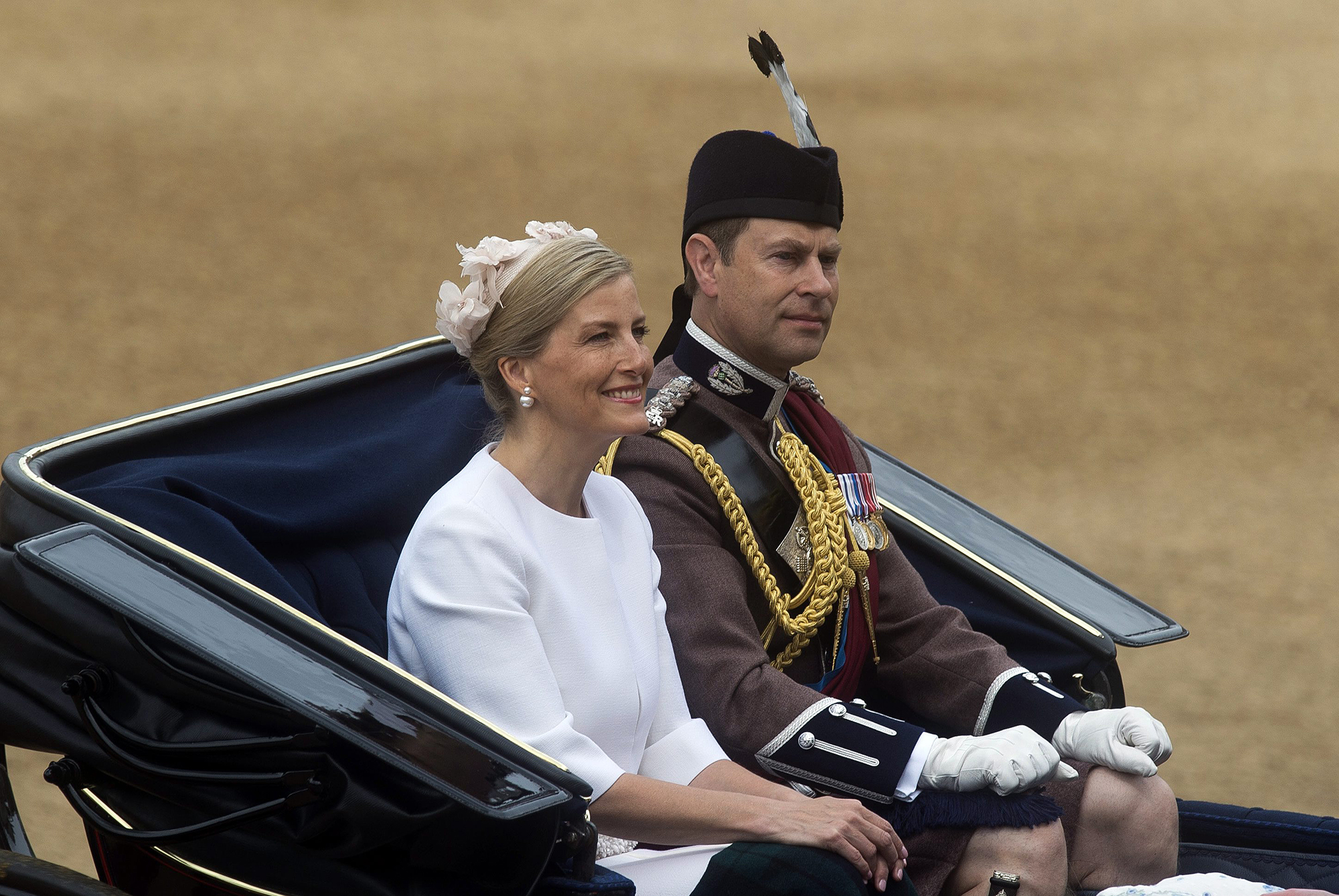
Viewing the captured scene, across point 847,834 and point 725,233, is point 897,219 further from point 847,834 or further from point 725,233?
point 847,834

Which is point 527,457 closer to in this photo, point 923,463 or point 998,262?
point 923,463

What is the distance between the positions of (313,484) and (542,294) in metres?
0.49

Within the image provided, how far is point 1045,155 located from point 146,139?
566cm

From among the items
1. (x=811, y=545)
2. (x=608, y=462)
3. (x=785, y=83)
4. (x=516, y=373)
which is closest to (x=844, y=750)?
(x=811, y=545)

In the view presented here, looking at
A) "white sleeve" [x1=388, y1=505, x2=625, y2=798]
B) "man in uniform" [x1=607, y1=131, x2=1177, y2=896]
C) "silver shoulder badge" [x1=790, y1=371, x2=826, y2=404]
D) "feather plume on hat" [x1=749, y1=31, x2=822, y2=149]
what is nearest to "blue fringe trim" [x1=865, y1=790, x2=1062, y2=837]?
"man in uniform" [x1=607, y1=131, x2=1177, y2=896]

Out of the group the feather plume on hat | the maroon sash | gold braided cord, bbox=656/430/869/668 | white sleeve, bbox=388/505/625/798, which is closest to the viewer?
white sleeve, bbox=388/505/625/798

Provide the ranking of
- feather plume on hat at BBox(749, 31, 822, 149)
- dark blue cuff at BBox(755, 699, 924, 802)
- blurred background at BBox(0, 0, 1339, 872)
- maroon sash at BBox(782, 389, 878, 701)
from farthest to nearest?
1. blurred background at BBox(0, 0, 1339, 872)
2. feather plume on hat at BBox(749, 31, 822, 149)
3. maroon sash at BBox(782, 389, 878, 701)
4. dark blue cuff at BBox(755, 699, 924, 802)

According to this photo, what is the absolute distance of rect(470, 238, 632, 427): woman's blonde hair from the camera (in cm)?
186

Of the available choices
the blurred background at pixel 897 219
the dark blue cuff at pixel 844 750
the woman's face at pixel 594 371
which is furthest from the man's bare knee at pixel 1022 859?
the blurred background at pixel 897 219

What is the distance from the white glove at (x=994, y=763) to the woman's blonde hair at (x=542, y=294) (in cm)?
72

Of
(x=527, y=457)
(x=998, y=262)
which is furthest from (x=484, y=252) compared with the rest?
(x=998, y=262)

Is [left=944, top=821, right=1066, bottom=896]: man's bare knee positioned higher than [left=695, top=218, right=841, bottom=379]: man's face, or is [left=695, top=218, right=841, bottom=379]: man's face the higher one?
[left=695, top=218, right=841, bottom=379]: man's face

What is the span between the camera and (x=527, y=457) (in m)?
1.90

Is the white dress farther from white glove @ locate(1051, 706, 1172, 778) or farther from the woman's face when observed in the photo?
white glove @ locate(1051, 706, 1172, 778)
